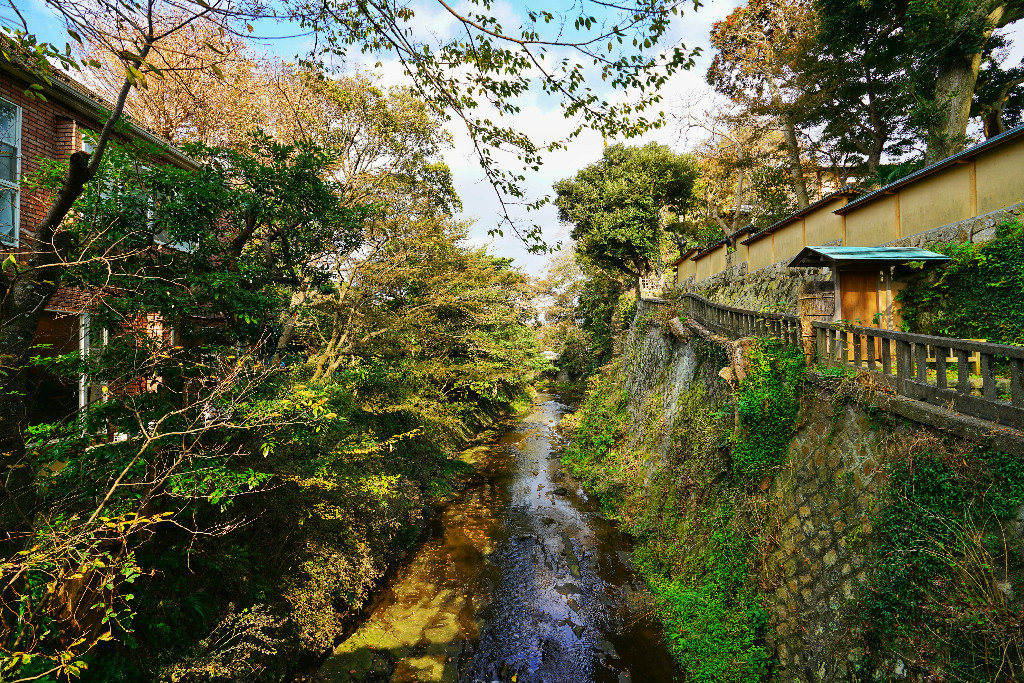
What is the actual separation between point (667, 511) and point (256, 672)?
8874 millimetres

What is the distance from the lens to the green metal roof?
311 inches

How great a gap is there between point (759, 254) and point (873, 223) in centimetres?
507

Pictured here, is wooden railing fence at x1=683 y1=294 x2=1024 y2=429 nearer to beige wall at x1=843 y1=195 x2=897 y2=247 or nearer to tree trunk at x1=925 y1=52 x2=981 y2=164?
beige wall at x1=843 y1=195 x2=897 y2=247

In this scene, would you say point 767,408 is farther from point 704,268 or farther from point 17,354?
point 704,268

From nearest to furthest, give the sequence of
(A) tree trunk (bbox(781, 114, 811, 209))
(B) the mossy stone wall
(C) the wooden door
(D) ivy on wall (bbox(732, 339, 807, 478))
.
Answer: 1. (B) the mossy stone wall
2. (D) ivy on wall (bbox(732, 339, 807, 478))
3. (C) the wooden door
4. (A) tree trunk (bbox(781, 114, 811, 209))

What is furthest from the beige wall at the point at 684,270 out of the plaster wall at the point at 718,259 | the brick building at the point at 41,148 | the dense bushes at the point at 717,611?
the brick building at the point at 41,148

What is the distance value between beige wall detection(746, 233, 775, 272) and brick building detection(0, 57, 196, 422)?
17913mm

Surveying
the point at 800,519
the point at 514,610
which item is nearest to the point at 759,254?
the point at 800,519

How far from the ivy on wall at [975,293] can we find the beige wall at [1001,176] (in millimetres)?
790

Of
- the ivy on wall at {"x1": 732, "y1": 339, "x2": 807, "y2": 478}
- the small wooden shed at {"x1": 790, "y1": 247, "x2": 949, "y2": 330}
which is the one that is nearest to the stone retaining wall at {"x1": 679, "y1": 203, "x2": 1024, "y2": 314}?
the small wooden shed at {"x1": 790, "y1": 247, "x2": 949, "y2": 330}

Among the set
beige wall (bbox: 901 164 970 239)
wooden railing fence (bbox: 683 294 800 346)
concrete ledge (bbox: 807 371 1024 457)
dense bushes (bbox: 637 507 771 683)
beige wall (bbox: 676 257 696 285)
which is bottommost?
dense bushes (bbox: 637 507 771 683)

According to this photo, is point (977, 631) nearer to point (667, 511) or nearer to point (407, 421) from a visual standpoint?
point (667, 511)

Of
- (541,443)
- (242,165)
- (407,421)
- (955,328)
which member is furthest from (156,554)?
(541,443)

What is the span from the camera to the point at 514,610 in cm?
896
